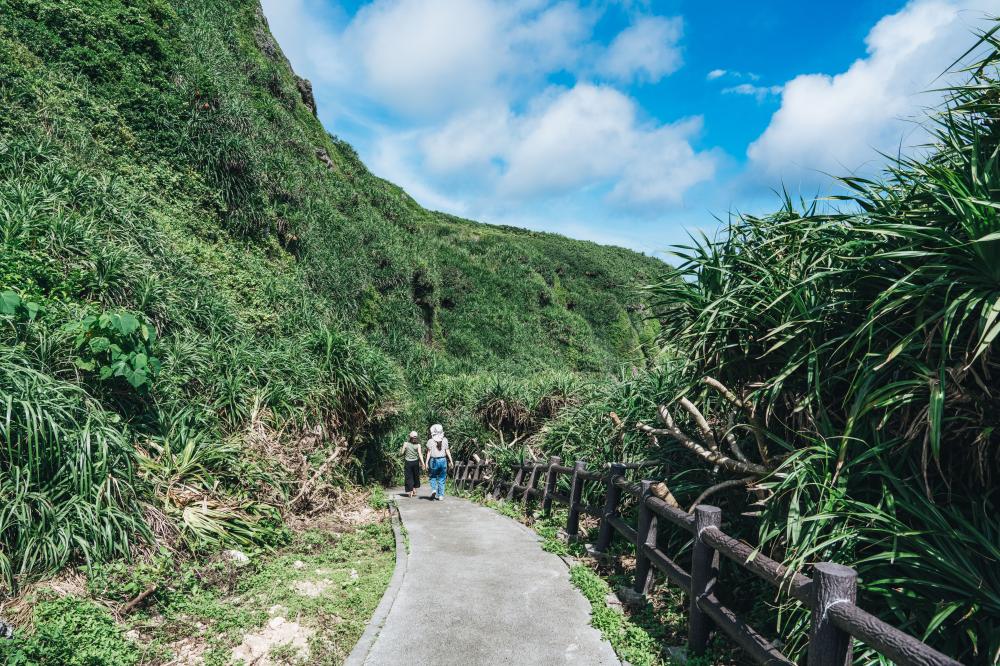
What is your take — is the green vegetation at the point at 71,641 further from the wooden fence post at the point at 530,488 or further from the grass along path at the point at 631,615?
the wooden fence post at the point at 530,488

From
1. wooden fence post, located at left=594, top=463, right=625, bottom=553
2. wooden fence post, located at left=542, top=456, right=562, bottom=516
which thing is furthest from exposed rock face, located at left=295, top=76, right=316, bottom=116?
wooden fence post, located at left=594, top=463, right=625, bottom=553

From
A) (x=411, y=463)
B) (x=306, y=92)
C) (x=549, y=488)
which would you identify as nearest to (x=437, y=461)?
(x=411, y=463)

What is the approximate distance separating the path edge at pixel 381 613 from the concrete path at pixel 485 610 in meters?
0.06

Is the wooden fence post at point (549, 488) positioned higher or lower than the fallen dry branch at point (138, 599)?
higher

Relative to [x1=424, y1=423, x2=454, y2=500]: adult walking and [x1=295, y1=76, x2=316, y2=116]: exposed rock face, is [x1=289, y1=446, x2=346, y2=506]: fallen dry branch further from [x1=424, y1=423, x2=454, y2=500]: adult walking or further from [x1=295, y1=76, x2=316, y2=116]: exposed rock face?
[x1=295, y1=76, x2=316, y2=116]: exposed rock face

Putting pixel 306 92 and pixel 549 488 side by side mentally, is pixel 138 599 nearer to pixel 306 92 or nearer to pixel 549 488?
pixel 549 488

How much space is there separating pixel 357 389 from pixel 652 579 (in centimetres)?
711

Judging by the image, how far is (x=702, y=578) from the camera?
13.8 feet

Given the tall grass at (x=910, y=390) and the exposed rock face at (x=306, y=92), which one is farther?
the exposed rock face at (x=306, y=92)

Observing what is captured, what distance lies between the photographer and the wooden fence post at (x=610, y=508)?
21.4 feet

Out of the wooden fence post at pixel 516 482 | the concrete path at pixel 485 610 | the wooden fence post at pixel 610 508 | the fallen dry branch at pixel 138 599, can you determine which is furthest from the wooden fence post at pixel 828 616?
the wooden fence post at pixel 516 482

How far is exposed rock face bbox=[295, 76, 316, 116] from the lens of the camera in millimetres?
26016

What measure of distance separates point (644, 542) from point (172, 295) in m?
7.59

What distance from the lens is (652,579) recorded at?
530 cm
